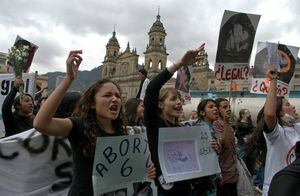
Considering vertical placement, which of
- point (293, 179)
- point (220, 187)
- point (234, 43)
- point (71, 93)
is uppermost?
point (234, 43)

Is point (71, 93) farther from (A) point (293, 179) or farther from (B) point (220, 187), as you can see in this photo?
(A) point (293, 179)

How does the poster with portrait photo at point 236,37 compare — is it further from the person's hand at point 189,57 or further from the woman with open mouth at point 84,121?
the woman with open mouth at point 84,121

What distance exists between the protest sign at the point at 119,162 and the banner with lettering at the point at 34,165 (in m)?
Answer: 0.96

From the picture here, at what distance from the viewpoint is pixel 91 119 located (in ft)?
8.30

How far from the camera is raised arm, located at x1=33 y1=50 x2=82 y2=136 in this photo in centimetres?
219

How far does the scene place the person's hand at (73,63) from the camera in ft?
7.57

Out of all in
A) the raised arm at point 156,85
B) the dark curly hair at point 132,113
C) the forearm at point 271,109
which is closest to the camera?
the raised arm at point 156,85

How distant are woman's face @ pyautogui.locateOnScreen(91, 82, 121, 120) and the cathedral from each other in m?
69.9

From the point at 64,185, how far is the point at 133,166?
3.50ft

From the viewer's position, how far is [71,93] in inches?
140

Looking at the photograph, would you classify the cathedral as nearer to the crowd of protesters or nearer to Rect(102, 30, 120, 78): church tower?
Rect(102, 30, 120, 78): church tower

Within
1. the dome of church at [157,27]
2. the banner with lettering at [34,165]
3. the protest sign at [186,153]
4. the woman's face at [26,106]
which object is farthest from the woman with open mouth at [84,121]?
the dome of church at [157,27]

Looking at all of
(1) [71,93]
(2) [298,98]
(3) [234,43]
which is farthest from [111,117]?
(2) [298,98]

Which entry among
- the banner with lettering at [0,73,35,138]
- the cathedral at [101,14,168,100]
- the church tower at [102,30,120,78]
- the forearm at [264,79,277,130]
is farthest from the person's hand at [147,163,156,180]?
the church tower at [102,30,120,78]
